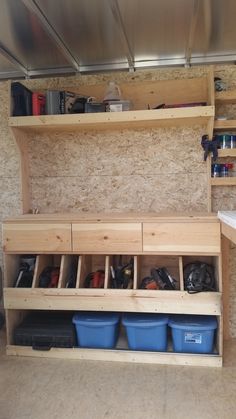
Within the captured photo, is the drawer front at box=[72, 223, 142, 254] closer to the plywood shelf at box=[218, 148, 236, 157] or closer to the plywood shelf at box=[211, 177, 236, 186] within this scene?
the plywood shelf at box=[211, 177, 236, 186]

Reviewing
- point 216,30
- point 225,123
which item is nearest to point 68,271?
point 225,123

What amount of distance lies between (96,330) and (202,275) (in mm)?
876

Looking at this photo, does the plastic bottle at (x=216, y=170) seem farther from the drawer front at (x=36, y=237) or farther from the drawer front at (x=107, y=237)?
the drawer front at (x=36, y=237)

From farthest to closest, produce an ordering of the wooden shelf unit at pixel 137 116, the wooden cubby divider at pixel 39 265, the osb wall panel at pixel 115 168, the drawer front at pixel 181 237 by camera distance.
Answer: the osb wall panel at pixel 115 168, the wooden cubby divider at pixel 39 265, the wooden shelf unit at pixel 137 116, the drawer front at pixel 181 237

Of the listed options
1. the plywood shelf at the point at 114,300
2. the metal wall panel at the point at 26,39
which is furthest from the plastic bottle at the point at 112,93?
the plywood shelf at the point at 114,300

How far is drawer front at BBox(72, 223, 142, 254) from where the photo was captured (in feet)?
7.37

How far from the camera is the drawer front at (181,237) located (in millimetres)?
2166

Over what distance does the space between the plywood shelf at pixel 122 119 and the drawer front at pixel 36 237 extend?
0.77 metres

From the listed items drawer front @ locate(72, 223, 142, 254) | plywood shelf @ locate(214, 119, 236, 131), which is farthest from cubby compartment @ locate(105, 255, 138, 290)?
plywood shelf @ locate(214, 119, 236, 131)

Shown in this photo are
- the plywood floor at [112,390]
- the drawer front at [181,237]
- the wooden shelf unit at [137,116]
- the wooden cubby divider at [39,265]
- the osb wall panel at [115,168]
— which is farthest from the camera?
the osb wall panel at [115,168]

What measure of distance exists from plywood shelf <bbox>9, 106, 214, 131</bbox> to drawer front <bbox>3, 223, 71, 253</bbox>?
0.77 m

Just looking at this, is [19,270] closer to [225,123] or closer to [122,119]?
[122,119]

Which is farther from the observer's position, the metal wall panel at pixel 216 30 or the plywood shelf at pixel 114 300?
the plywood shelf at pixel 114 300

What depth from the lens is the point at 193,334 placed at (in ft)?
7.28
